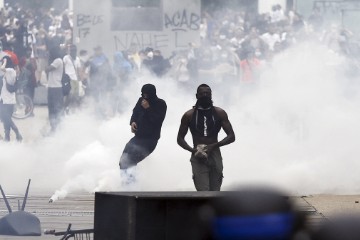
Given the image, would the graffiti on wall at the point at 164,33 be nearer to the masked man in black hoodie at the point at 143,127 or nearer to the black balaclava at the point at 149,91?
the masked man in black hoodie at the point at 143,127

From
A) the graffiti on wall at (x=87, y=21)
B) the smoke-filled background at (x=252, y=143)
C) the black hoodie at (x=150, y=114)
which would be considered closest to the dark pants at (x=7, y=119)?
the smoke-filled background at (x=252, y=143)

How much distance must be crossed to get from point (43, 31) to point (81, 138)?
25.1 ft

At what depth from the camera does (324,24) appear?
21.3 m

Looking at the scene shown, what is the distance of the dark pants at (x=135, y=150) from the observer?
12.4m

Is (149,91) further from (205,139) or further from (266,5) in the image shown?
(266,5)

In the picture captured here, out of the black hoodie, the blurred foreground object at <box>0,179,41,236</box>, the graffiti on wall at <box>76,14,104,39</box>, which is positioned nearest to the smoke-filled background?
the black hoodie

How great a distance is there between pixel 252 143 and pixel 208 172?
18.0ft

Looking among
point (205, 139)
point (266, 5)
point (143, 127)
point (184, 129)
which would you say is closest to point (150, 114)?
point (143, 127)

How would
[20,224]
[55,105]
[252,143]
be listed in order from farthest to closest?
[55,105]
[252,143]
[20,224]

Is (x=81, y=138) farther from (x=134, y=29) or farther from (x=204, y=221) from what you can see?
(x=204, y=221)

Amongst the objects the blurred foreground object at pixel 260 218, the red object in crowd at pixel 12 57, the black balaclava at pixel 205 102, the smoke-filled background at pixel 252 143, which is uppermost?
the blurred foreground object at pixel 260 218

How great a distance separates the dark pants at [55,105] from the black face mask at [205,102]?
8.79 metres

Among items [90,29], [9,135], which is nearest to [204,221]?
[9,135]

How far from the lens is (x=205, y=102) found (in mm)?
10453
